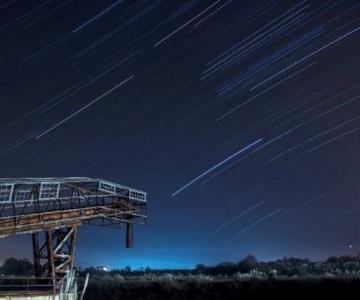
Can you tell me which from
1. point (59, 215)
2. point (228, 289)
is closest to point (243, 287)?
point (228, 289)

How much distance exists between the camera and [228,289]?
177 ft

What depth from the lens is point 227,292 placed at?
53.8 m

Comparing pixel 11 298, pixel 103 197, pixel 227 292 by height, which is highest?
pixel 103 197

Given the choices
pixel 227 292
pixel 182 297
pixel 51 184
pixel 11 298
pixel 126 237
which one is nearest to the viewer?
pixel 11 298

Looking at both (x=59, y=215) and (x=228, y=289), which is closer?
(x=59, y=215)

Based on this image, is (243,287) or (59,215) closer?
(59,215)

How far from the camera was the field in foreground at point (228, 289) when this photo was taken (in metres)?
45.0

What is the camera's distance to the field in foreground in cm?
4503

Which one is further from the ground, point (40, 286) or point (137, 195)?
point (137, 195)

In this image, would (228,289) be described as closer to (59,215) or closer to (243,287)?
(243,287)

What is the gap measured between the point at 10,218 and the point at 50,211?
10.1ft

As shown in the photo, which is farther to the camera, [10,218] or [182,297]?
Result: [182,297]

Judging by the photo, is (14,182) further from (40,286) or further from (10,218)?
(40,286)

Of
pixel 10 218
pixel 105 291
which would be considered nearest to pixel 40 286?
pixel 10 218
